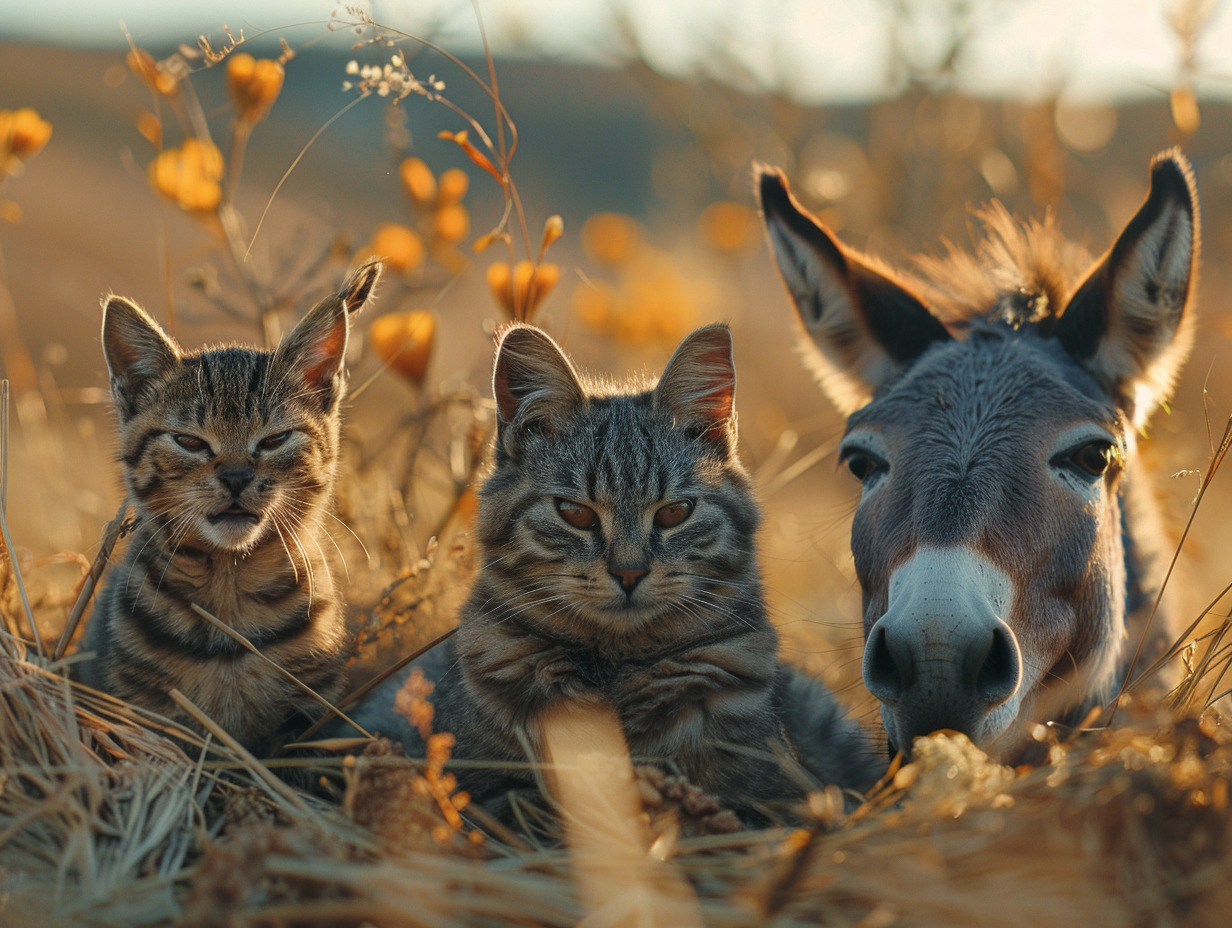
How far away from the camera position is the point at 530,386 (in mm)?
2734

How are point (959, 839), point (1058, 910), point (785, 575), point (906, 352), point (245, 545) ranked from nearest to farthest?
point (1058, 910) → point (959, 839) → point (245, 545) → point (906, 352) → point (785, 575)

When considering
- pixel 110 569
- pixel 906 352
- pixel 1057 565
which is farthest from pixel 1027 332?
pixel 110 569

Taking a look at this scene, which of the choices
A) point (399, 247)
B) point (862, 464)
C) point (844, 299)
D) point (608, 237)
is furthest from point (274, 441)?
point (608, 237)

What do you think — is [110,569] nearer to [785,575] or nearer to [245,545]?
[245,545]

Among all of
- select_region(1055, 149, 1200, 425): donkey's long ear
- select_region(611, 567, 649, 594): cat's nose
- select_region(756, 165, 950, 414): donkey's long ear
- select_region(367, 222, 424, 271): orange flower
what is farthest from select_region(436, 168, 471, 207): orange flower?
select_region(1055, 149, 1200, 425): donkey's long ear

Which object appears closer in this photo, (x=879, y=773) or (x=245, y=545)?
(x=245, y=545)

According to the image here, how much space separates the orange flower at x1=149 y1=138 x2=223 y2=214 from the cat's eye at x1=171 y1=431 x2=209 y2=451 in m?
1.46

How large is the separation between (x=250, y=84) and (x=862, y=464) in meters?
2.65

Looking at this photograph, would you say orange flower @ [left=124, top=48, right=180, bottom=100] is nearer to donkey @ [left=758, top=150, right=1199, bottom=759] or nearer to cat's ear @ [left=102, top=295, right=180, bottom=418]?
cat's ear @ [left=102, top=295, right=180, bottom=418]

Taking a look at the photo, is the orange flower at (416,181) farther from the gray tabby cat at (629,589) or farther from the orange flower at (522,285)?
the gray tabby cat at (629,589)

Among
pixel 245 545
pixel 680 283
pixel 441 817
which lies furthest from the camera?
pixel 680 283

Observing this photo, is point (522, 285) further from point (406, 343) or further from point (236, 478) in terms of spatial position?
point (236, 478)

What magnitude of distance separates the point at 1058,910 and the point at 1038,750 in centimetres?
135

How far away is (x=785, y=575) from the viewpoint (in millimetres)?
5734
